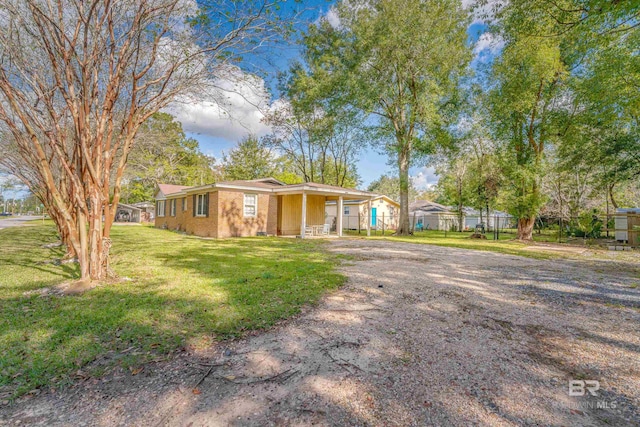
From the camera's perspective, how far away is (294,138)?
27.3 meters

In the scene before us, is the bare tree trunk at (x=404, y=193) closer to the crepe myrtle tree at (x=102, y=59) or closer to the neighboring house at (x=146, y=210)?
the crepe myrtle tree at (x=102, y=59)

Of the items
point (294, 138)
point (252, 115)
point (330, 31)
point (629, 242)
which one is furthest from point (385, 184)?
point (252, 115)

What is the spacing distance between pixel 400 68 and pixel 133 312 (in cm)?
1811

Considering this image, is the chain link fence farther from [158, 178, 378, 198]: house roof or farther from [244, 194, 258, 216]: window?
[244, 194, 258, 216]: window

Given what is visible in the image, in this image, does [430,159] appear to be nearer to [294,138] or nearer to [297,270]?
[294,138]

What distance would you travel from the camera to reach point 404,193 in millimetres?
18859

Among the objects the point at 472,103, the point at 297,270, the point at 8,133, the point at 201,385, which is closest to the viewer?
the point at 201,385

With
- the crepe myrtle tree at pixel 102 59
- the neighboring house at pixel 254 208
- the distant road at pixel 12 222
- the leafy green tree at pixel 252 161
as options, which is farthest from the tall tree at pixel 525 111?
the distant road at pixel 12 222

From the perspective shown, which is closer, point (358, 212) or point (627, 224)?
point (627, 224)

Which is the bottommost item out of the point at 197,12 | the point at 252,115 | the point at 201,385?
the point at 201,385

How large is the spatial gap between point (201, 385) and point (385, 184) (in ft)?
233

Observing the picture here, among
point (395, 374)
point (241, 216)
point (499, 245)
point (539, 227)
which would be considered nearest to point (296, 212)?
point (241, 216)

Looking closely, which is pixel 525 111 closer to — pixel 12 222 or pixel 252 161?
pixel 252 161

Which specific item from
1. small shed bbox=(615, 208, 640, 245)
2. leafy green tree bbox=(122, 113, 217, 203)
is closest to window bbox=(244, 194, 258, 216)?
small shed bbox=(615, 208, 640, 245)
